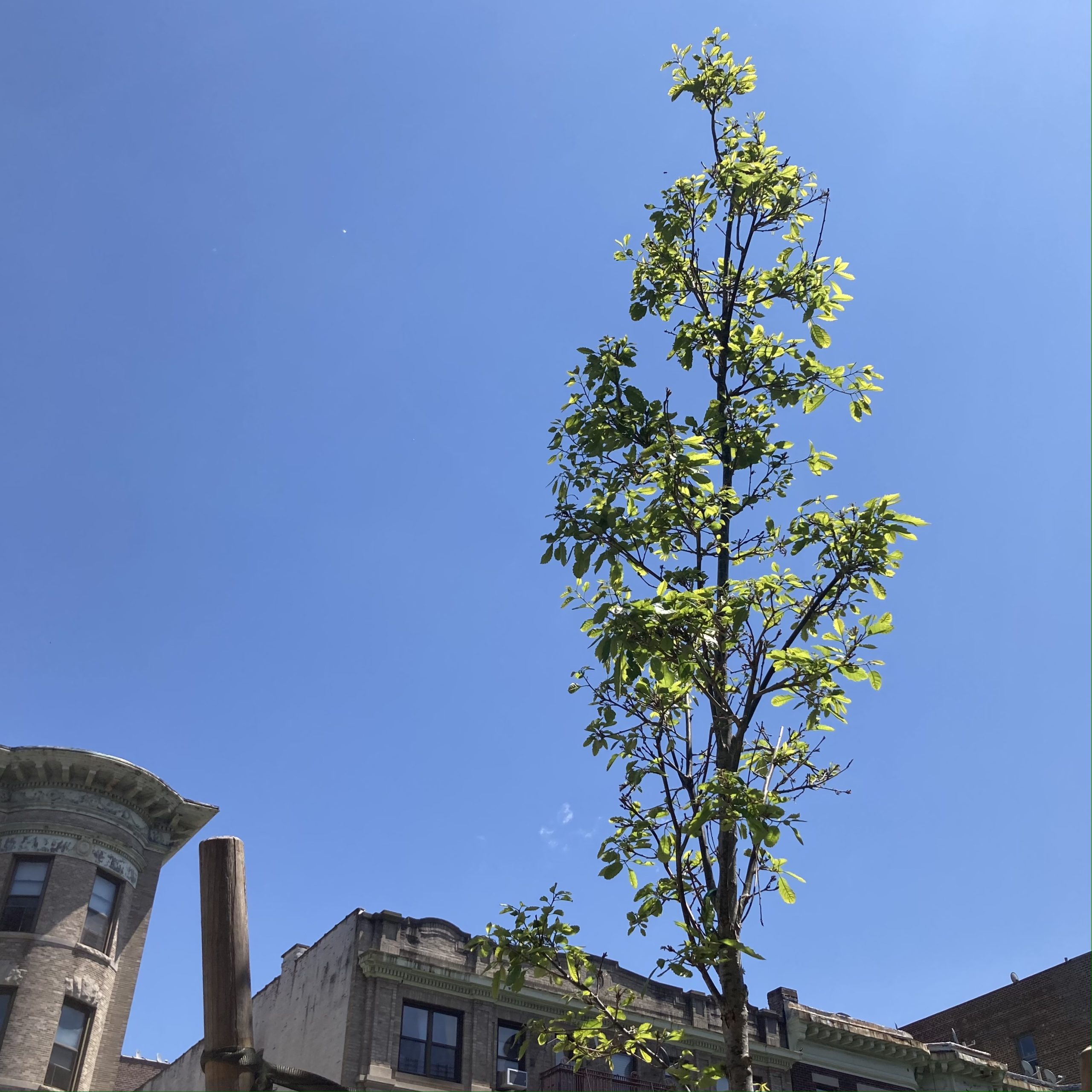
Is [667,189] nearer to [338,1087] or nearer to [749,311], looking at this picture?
[749,311]

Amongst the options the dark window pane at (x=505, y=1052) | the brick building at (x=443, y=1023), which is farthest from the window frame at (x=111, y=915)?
the dark window pane at (x=505, y=1052)

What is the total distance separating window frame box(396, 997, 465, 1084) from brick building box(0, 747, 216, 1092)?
694 cm

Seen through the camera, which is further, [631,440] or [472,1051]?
[472,1051]

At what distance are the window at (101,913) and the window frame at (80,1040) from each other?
4.72ft

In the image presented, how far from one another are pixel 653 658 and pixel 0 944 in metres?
24.9

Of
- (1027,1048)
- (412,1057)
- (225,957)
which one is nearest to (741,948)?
(225,957)

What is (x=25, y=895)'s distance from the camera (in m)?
28.0

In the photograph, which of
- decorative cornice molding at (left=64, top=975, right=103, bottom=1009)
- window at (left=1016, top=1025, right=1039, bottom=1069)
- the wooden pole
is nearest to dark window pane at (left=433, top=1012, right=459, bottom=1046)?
decorative cornice molding at (left=64, top=975, right=103, bottom=1009)

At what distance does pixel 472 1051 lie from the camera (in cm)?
2917

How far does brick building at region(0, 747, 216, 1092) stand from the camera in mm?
→ 26406

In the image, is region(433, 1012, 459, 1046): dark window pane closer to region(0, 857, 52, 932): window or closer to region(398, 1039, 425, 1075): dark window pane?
region(398, 1039, 425, 1075): dark window pane

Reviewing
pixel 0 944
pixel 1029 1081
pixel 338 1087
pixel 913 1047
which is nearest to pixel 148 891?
pixel 0 944

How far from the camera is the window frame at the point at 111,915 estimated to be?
28.3m

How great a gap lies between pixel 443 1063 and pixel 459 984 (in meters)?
1.94
